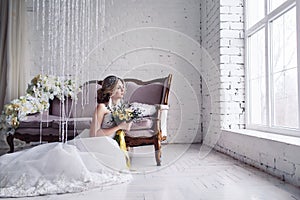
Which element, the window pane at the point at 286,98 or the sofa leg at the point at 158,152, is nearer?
the window pane at the point at 286,98

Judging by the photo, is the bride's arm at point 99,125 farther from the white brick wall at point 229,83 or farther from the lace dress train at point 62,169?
Answer: the white brick wall at point 229,83

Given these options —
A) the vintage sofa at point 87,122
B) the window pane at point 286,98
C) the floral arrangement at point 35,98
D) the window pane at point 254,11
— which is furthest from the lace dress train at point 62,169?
the window pane at point 254,11

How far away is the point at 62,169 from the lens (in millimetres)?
2096

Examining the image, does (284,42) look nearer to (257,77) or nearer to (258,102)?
(257,77)

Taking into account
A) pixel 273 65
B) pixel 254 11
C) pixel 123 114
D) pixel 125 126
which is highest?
pixel 254 11

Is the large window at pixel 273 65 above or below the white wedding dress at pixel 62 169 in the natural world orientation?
above

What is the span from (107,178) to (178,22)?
343 cm

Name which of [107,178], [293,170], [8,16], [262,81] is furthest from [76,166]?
[8,16]

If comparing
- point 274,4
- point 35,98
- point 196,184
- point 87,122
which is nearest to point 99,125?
point 87,122

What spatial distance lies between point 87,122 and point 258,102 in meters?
1.93

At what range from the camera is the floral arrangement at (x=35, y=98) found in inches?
127

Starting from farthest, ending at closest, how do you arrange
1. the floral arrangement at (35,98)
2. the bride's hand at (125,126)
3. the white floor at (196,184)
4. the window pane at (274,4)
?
the floral arrangement at (35,98) < the window pane at (274,4) < the bride's hand at (125,126) < the white floor at (196,184)

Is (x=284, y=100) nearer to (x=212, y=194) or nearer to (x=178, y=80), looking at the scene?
(x=212, y=194)

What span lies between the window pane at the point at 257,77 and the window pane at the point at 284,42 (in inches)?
9.3
